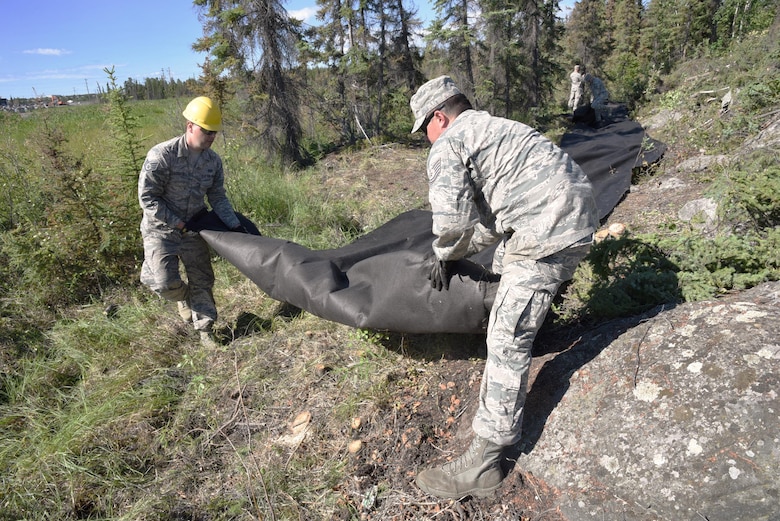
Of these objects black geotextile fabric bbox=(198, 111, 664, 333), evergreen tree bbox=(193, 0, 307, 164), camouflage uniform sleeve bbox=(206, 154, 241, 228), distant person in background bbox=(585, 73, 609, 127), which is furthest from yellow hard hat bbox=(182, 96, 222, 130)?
distant person in background bbox=(585, 73, 609, 127)

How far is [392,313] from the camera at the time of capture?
2504 millimetres

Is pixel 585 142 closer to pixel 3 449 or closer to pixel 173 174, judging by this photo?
pixel 173 174

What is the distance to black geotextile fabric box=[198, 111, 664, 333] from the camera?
2.32 metres

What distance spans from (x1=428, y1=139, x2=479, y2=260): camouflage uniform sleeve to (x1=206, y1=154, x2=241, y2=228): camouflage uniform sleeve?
2102 mm

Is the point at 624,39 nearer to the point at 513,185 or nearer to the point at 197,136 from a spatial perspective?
the point at 197,136

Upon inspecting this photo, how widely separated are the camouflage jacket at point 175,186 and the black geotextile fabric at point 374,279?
190 mm

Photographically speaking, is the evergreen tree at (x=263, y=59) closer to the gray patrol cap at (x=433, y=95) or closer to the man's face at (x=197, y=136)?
the man's face at (x=197, y=136)

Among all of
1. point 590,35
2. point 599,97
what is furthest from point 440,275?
point 590,35

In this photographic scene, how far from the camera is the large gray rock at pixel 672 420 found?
1533mm

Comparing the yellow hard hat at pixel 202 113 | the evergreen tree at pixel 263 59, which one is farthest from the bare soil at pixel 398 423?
the evergreen tree at pixel 263 59

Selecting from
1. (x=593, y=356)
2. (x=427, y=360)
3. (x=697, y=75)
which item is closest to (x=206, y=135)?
(x=427, y=360)

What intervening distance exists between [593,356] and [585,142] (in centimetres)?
584

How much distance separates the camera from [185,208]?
3348 mm

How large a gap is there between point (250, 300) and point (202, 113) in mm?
1633
